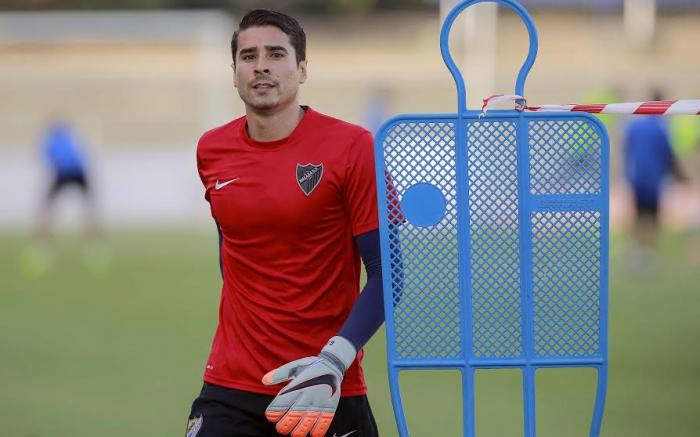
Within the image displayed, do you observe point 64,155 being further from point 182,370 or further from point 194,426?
point 194,426

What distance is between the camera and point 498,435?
21.4ft

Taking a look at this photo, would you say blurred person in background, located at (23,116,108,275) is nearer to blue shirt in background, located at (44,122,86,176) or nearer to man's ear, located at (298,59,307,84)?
blue shirt in background, located at (44,122,86,176)

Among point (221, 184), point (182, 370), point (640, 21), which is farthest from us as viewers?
point (640, 21)

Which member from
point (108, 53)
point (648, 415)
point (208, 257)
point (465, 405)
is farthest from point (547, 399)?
point (108, 53)

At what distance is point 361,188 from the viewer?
3607 millimetres

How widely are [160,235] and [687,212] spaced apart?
31.4 feet

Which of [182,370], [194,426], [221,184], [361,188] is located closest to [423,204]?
[361,188]

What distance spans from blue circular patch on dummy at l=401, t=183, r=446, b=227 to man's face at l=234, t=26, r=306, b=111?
0.54 m

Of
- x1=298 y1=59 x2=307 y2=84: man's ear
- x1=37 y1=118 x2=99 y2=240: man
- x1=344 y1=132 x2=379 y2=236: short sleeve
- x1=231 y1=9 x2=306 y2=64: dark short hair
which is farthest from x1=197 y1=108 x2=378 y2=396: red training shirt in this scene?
x1=37 y1=118 x2=99 y2=240: man

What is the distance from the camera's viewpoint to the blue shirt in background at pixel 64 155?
55.0 ft

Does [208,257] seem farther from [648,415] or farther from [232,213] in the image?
[232,213]

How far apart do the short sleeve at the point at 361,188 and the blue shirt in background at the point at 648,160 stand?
1087 cm

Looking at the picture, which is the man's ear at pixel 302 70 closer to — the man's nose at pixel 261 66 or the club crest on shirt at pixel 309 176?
the man's nose at pixel 261 66

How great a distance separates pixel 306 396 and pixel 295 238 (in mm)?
547
